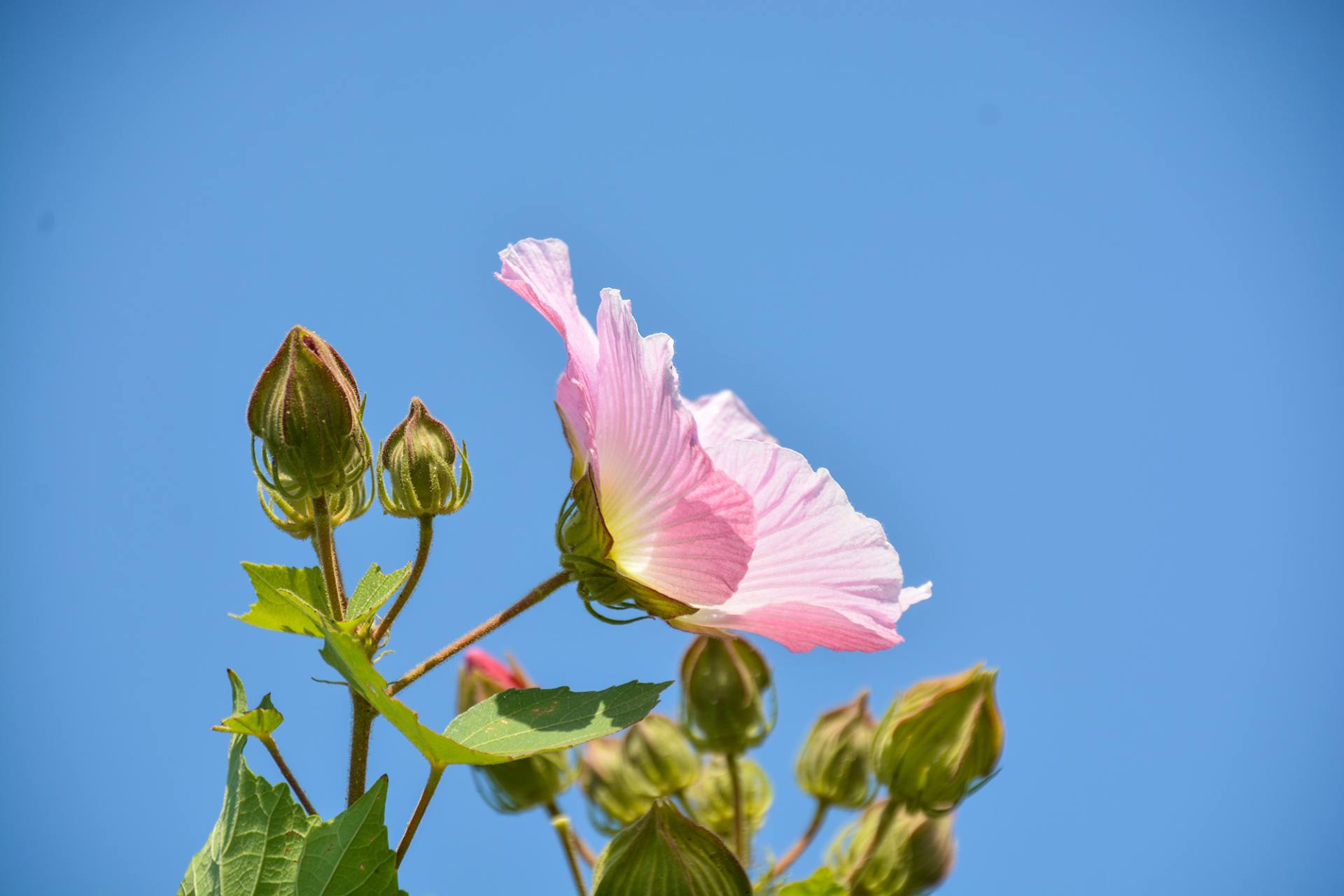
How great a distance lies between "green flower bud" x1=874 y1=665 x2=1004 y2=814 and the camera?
188 cm

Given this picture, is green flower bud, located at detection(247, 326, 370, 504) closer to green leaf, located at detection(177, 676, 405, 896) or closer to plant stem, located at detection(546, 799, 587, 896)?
green leaf, located at detection(177, 676, 405, 896)

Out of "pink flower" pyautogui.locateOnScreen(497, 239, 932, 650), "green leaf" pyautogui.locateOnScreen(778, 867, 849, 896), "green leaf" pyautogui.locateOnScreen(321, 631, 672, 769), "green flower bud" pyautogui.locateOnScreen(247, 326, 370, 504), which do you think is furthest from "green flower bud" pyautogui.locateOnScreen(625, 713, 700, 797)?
"green flower bud" pyautogui.locateOnScreen(247, 326, 370, 504)

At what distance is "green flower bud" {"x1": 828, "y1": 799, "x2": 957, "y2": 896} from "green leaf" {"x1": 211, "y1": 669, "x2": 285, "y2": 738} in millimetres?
1068

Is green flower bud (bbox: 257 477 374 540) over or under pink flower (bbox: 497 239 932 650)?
under

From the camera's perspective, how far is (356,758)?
50.1 inches

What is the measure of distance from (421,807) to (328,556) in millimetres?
312

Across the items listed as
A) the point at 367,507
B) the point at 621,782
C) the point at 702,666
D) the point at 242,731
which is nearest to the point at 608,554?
the point at 367,507

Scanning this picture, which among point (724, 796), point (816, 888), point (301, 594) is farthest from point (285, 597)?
Result: point (724, 796)

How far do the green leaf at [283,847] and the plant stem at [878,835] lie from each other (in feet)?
2.97

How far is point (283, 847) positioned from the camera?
125 cm

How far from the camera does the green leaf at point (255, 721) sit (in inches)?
48.4

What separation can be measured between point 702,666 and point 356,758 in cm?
91

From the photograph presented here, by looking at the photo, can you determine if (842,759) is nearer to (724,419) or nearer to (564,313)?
(724,419)

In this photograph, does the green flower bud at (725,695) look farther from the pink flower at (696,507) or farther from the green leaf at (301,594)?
the green leaf at (301,594)
